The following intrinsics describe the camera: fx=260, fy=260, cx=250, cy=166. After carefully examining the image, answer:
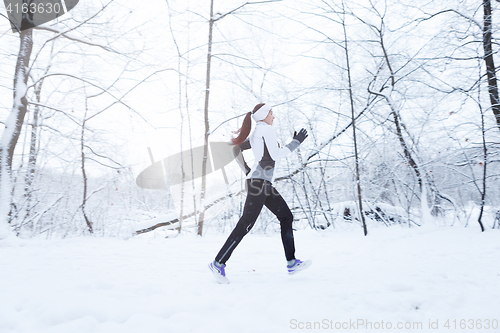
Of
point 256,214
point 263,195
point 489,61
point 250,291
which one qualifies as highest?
point 489,61

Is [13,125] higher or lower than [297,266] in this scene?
higher

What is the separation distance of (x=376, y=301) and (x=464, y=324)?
40cm

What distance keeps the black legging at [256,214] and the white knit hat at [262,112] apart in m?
0.56

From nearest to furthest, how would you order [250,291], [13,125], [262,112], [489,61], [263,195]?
[250,291], [263,195], [262,112], [13,125], [489,61]

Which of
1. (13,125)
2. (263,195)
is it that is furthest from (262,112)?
(13,125)

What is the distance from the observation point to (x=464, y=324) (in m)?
1.26

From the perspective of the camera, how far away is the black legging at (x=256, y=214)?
6.68 feet

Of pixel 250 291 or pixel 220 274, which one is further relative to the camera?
pixel 220 274

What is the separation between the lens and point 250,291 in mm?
1776

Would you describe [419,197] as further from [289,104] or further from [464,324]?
[464,324]

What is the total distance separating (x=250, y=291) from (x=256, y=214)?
1.87 feet

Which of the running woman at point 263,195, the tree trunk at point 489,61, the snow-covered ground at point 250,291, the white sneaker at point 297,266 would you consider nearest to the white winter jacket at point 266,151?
the running woman at point 263,195

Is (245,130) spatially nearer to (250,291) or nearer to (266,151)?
(266,151)

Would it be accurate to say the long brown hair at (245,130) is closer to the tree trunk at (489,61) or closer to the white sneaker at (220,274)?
the white sneaker at (220,274)
